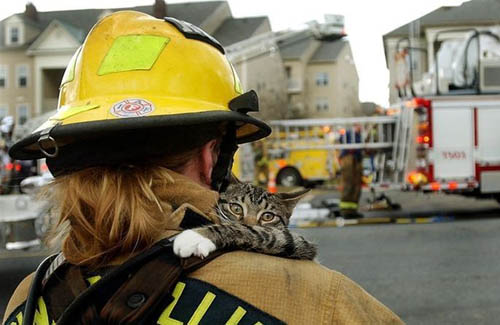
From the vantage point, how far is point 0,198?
7840mm

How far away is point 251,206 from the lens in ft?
5.70

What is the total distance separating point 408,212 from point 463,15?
168 inches

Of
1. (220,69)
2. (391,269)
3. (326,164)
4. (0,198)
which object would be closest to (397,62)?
(326,164)

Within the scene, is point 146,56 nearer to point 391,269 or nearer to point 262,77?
point 391,269

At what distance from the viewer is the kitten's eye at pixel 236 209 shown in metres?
1.75

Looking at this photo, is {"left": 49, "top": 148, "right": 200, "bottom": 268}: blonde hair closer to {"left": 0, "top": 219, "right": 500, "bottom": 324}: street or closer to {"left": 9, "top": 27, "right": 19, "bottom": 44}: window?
{"left": 0, "top": 219, "right": 500, "bottom": 324}: street

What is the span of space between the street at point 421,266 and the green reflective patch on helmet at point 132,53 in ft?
14.7

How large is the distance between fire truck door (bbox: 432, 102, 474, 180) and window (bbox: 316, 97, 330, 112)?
31.4m

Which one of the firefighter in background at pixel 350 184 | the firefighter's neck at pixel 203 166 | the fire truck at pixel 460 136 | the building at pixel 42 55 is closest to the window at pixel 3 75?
the building at pixel 42 55

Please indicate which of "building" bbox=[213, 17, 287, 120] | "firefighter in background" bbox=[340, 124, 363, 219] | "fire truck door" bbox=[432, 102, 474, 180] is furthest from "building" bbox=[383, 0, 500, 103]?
"building" bbox=[213, 17, 287, 120]

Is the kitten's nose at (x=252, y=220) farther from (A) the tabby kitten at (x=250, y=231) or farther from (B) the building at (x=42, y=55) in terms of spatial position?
(B) the building at (x=42, y=55)

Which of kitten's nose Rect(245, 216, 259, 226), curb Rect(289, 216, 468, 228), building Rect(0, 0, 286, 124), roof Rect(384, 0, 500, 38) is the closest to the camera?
kitten's nose Rect(245, 216, 259, 226)

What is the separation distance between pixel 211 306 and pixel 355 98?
3215 centimetres

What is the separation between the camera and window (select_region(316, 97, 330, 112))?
4469cm
